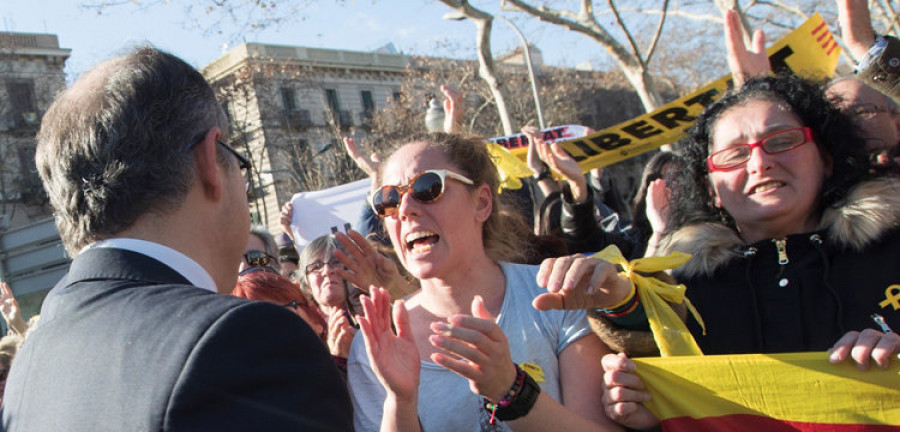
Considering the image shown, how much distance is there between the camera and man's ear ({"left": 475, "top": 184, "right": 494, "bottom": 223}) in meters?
2.78

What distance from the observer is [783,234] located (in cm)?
248

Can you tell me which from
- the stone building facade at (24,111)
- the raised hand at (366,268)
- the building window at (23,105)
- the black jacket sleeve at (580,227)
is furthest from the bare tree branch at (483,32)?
the building window at (23,105)

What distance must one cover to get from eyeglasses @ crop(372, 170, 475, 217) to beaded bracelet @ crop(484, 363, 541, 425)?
830 millimetres

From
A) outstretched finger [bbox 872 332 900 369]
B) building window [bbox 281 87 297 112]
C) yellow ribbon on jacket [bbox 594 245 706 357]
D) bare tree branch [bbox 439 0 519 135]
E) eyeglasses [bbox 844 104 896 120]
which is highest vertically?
building window [bbox 281 87 297 112]

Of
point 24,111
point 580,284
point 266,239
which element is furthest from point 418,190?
point 24,111

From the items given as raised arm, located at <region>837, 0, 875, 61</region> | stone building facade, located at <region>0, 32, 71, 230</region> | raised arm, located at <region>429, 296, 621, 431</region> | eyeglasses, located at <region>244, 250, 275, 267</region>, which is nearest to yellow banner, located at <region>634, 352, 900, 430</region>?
raised arm, located at <region>429, 296, 621, 431</region>

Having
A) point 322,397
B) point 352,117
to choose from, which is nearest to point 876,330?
point 322,397

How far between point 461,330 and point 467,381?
1.58ft

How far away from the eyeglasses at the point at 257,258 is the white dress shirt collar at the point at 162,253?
3.48 meters

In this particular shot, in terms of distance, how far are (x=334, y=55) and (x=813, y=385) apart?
4130 cm

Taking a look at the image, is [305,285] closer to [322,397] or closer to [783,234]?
[783,234]

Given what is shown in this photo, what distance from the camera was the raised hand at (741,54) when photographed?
325cm

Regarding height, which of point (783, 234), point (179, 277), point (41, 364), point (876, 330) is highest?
point (179, 277)

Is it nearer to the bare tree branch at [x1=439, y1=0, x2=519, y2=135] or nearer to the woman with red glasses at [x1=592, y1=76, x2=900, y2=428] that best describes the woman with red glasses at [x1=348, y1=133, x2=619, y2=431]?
the woman with red glasses at [x1=592, y1=76, x2=900, y2=428]
